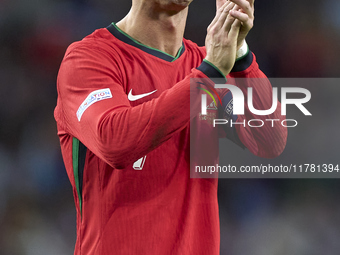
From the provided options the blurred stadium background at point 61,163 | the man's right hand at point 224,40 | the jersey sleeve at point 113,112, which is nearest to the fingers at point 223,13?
the man's right hand at point 224,40

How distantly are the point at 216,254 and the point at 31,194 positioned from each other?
2.04 metres

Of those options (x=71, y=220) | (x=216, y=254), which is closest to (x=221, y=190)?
(x=71, y=220)

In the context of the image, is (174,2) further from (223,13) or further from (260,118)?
(260,118)

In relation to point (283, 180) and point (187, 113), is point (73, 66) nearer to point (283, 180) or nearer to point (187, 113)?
point (187, 113)

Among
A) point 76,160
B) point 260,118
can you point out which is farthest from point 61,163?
point 260,118

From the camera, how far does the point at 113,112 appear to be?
1158mm

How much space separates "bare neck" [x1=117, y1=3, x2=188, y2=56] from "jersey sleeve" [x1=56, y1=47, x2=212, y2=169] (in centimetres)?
19

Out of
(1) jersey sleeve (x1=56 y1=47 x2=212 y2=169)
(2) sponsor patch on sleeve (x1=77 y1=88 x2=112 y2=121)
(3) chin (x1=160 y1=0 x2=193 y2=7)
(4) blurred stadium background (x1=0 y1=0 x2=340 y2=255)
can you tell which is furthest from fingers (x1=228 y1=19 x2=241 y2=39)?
(4) blurred stadium background (x1=0 y1=0 x2=340 y2=255)

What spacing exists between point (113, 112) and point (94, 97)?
8 centimetres

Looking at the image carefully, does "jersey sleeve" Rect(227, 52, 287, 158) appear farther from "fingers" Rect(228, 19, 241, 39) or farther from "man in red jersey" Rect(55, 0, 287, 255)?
"fingers" Rect(228, 19, 241, 39)

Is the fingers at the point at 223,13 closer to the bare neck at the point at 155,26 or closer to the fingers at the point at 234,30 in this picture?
the fingers at the point at 234,30

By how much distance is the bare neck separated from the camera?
4.62 feet

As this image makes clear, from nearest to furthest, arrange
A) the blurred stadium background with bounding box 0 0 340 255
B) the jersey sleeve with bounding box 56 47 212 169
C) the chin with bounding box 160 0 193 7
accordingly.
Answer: the jersey sleeve with bounding box 56 47 212 169 < the chin with bounding box 160 0 193 7 < the blurred stadium background with bounding box 0 0 340 255

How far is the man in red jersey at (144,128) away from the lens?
1.15 meters
